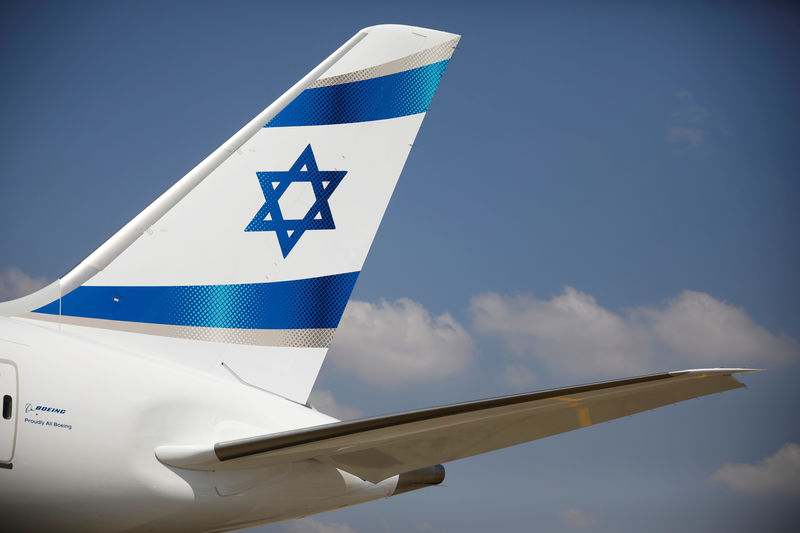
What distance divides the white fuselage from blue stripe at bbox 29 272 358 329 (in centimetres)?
54

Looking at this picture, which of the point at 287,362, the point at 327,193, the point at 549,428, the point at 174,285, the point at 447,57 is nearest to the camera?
the point at 549,428

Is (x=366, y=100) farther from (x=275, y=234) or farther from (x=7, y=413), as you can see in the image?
(x=7, y=413)

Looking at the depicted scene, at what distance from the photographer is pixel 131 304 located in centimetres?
733

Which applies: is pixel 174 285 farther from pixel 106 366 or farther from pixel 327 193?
pixel 327 193

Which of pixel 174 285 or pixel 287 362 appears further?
pixel 287 362

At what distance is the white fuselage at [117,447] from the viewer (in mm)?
5812

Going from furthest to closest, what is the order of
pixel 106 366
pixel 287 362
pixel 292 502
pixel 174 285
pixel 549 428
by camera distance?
pixel 287 362 < pixel 174 285 < pixel 292 502 < pixel 106 366 < pixel 549 428

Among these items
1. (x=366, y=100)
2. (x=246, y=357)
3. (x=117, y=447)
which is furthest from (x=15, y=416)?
(x=366, y=100)

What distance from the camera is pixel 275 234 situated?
8297mm

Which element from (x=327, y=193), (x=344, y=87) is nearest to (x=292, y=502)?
(x=327, y=193)

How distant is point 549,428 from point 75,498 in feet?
13.1

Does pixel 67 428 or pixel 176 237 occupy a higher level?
pixel 176 237

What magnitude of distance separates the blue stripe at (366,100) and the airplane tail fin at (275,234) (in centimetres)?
2

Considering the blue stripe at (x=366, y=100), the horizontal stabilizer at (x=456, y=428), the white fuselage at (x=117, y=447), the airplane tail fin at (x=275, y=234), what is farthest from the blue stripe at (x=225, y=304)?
the blue stripe at (x=366, y=100)
